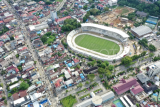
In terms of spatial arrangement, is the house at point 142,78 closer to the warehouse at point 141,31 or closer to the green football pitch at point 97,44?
the green football pitch at point 97,44

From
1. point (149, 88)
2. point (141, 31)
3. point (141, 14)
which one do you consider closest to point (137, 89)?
point (149, 88)

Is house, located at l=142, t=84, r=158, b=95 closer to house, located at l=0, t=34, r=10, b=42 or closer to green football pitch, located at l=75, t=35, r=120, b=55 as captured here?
green football pitch, located at l=75, t=35, r=120, b=55

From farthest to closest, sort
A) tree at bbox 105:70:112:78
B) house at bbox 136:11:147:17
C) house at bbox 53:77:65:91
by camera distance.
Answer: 1. house at bbox 136:11:147:17
2. tree at bbox 105:70:112:78
3. house at bbox 53:77:65:91

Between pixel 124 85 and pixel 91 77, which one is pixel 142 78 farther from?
pixel 91 77

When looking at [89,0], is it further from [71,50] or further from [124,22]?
[71,50]

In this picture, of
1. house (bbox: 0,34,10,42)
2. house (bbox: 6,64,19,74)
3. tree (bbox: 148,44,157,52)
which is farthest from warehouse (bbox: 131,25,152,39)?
Answer: house (bbox: 0,34,10,42)

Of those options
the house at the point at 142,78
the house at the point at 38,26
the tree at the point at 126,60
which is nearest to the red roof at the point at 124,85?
the house at the point at 142,78
